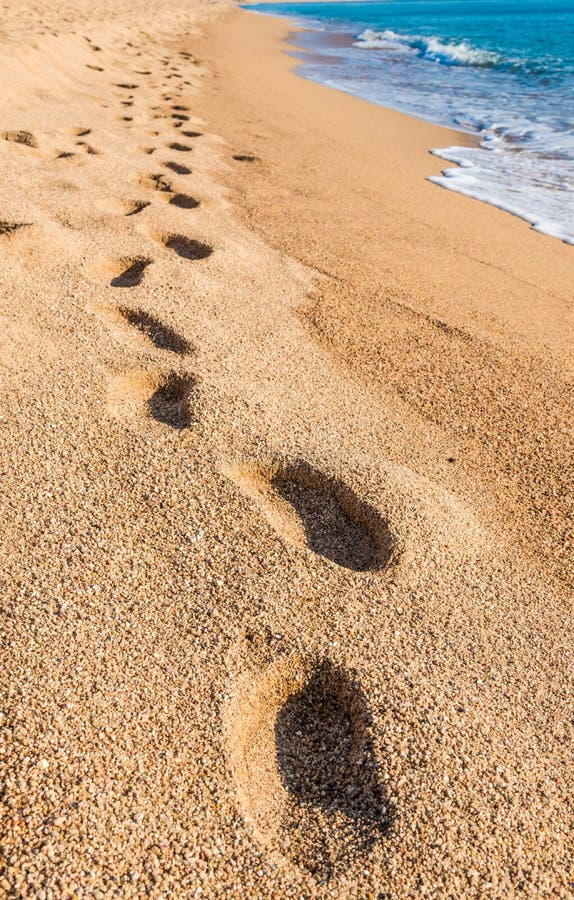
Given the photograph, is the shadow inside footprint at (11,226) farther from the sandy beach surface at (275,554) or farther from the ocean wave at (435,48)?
the ocean wave at (435,48)

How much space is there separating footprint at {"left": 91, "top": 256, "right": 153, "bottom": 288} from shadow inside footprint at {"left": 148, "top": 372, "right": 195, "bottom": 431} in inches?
26.2

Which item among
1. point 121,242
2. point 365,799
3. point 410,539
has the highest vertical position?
point 121,242

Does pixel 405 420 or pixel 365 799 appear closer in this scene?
pixel 365 799

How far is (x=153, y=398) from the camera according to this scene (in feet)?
6.66

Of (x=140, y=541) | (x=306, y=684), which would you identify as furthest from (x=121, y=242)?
(x=306, y=684)

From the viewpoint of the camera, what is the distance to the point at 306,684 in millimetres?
1322

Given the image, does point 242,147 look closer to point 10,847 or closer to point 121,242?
point 121,242

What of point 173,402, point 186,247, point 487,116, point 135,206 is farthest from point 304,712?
point 487,116

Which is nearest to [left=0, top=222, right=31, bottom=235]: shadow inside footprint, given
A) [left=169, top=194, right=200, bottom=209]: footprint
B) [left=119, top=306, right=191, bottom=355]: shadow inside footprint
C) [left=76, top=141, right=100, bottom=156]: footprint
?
[left=119, top=306, right=191, bottom=355]: shadow inside footprint

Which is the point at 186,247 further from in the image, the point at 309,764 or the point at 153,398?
the point at 309,764

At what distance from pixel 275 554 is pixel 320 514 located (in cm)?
22

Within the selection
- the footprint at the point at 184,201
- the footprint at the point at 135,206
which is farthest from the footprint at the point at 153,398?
the footprint at the point at 184,201

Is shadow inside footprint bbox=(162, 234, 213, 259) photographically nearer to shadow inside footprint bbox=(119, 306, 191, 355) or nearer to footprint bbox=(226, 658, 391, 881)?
shadow inside footprint bbox=(119, 306, 191, 355)

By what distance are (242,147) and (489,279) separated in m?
2.41
